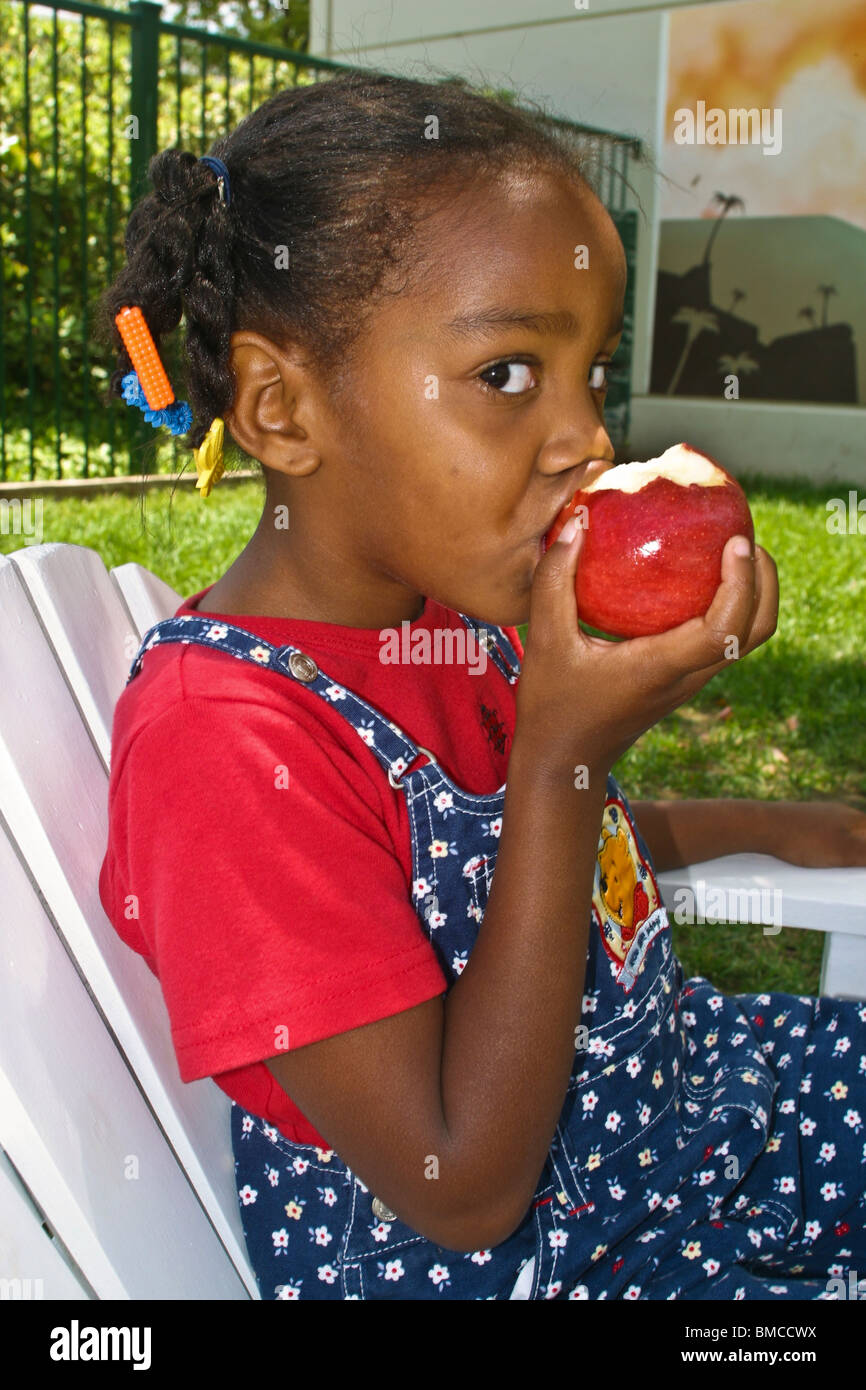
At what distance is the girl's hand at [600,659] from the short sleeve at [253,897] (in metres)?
0.23

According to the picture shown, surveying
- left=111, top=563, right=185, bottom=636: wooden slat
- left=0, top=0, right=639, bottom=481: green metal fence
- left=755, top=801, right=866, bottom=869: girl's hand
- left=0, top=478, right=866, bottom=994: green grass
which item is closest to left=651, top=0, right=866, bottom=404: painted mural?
left=0, top=0, right=639, bottom=481: green metal fence

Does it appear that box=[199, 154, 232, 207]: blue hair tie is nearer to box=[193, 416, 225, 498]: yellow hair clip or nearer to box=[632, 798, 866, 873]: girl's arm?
box=[193, 416, 225, 498]: yellow hair clip

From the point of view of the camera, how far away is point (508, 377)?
1.39 m

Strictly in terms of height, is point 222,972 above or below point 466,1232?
above

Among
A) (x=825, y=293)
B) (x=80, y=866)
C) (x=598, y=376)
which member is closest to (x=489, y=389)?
(x=598, y=376)

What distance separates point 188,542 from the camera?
18.9 ft

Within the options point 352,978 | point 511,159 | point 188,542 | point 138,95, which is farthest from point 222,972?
point 138,95

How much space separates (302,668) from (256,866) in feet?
0.90

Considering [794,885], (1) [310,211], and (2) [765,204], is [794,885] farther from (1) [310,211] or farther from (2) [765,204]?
(2) [765,204]

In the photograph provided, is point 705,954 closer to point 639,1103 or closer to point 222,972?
point 639,1103

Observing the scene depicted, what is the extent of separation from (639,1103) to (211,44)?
25.9 ft

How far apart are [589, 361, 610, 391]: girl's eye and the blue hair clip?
51 centimetres

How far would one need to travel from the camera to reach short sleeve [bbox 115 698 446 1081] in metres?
1.22

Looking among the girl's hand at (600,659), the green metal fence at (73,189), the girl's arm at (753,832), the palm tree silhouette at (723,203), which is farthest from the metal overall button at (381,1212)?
the palm tree silhouette at (723,203)
